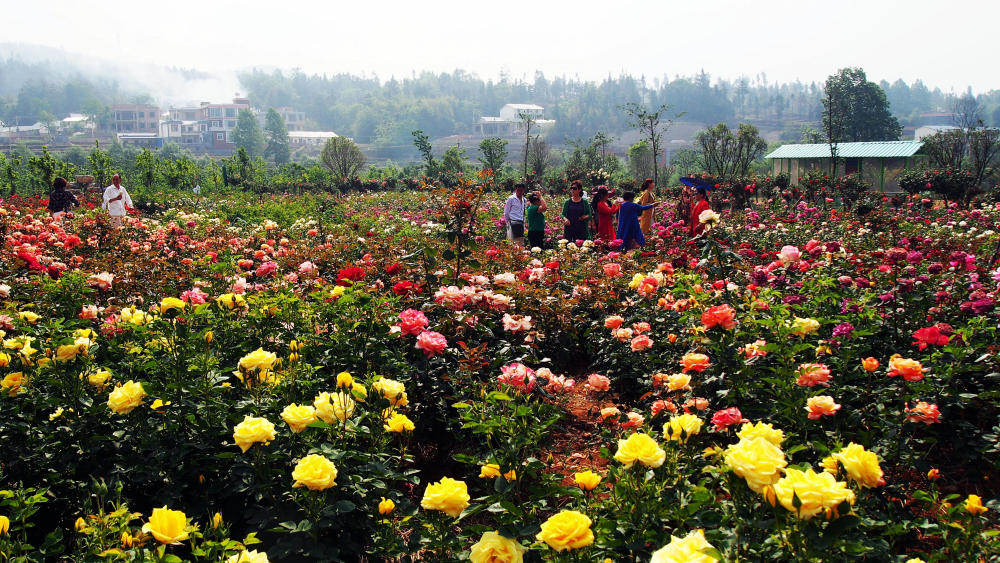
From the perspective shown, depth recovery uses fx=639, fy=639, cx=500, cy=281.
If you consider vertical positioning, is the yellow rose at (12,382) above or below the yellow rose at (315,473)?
above

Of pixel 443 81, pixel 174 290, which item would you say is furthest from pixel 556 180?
pixel 443 81

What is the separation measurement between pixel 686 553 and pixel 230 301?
7.11 ft

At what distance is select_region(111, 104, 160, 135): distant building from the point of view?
376 ft

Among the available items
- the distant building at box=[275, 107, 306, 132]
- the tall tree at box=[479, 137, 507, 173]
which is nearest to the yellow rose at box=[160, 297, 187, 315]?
the tall tree at box=[479, 137, 507, 173]

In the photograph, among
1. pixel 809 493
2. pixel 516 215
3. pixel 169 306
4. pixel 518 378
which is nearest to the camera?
pixel 809 493

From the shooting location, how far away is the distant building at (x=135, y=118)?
115m

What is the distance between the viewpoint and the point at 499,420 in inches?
64.4

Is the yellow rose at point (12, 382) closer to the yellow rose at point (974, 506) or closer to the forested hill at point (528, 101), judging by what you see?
the yellow rose at point (974, 506)

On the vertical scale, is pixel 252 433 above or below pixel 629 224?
below

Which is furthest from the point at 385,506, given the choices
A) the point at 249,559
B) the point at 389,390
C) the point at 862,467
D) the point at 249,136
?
the point at 249,136

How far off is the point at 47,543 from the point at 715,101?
451 ft

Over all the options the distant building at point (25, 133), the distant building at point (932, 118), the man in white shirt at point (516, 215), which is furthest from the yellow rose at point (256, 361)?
the distant building at point (932, 118)

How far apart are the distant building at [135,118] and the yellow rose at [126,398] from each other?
5123 inches

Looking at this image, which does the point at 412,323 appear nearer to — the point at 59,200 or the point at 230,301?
the point at 230,301
